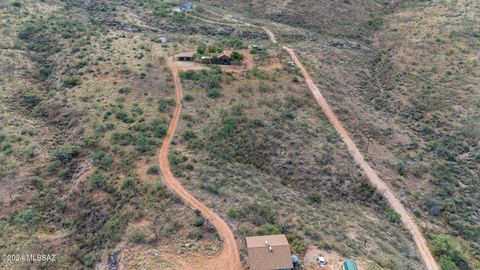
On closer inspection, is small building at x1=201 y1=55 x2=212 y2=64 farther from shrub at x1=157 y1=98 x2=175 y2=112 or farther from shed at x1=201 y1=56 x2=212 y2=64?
shrub at x1=157 y1=98 x2=175 y2=112

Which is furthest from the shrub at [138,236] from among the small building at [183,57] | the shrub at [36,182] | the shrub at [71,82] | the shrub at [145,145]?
→ the small building at [183,57]

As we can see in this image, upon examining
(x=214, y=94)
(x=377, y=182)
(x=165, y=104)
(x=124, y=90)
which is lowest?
(x=377, y=182)

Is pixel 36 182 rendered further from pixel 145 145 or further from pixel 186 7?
pixel 186 7

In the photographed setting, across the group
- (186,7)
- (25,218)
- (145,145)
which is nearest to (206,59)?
(145,145)

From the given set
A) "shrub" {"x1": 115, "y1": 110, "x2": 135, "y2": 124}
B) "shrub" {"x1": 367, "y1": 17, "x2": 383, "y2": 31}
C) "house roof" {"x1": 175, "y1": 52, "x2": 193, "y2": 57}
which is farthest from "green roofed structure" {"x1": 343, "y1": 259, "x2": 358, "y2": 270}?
"shrub" {"x1": 367, "y1": 17, "x2": 383, "y2": 31}

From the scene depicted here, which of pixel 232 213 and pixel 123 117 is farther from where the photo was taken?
pixel 123 117
